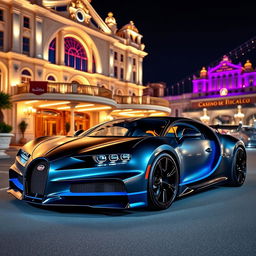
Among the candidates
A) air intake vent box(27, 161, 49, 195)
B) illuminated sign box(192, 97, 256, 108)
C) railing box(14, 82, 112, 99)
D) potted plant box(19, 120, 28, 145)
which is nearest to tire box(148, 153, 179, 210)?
air intake vent box(27, 161, 49, 195)

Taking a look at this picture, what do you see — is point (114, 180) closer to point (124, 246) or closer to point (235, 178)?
point (124, 246)

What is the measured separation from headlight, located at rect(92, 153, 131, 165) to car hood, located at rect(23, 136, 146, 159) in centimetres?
8

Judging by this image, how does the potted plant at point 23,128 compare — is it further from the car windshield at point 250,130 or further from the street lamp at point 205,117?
the street lamp at point 205,117

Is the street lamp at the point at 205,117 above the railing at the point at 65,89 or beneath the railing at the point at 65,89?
beneath

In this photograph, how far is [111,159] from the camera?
3.90 metres

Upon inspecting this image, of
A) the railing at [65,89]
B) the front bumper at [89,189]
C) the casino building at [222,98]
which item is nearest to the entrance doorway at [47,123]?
the railing at [65,89]

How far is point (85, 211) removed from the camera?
4195 mm

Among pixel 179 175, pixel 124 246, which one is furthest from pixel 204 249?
pixel 179 175

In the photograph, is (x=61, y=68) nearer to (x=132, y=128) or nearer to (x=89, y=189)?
(x=132, y=128)

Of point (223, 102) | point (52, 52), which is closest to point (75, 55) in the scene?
point (52, 52)

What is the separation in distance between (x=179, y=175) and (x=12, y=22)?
2936 centimetres

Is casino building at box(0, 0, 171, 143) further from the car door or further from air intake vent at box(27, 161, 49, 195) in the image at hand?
air intake vent at box(27, 161, 49, 195)

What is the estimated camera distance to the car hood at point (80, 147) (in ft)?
13.2

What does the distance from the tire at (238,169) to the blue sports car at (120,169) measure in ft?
3.14
